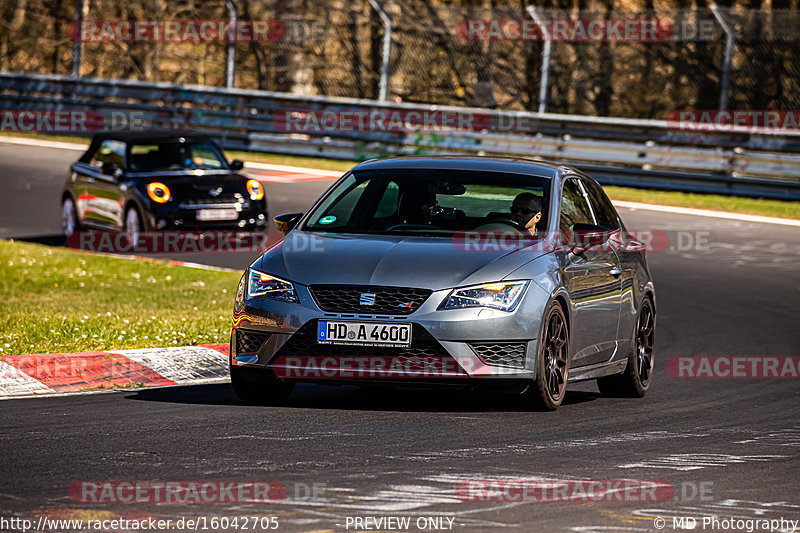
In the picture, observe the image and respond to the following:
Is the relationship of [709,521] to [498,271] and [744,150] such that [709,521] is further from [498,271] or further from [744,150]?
[744,150]

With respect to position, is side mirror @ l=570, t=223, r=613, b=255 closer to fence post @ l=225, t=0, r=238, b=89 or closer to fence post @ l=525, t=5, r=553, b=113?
fence post @ l=525, t=5, r=553, b=113

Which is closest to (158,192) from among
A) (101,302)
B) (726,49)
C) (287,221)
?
(101,302)

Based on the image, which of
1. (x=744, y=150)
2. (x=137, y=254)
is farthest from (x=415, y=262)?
(x=744, y=150)

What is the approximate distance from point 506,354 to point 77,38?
75.6ft

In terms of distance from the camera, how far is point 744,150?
22891 millimetres

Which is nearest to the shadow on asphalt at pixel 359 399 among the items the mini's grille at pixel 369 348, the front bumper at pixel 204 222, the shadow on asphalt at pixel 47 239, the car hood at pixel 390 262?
the mini's grille at pixel 369 348

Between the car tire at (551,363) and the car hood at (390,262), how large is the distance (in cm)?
40

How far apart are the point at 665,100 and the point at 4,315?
16264mm

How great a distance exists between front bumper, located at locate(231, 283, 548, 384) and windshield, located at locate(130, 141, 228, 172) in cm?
1084

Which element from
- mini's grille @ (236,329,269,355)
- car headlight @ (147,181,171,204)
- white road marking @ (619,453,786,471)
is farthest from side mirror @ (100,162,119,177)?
white road marking @ (619,453,786,471)

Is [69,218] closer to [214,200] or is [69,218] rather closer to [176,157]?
[176,157]

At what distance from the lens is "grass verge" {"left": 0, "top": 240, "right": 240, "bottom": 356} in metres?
11.0

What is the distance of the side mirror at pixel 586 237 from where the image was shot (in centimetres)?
918

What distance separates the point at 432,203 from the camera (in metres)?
9.41
